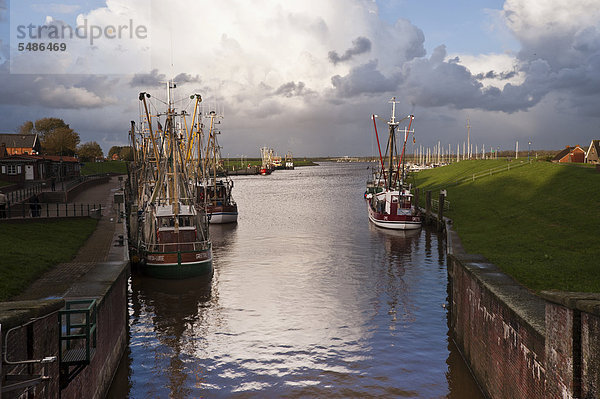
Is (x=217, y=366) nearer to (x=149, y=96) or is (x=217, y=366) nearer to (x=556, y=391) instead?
(x=556, y=391)

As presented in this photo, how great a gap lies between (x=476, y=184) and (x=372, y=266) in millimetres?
43775

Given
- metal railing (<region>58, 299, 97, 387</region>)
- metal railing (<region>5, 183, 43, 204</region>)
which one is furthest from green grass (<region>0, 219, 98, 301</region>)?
metal railing (<region>5, 183, 43, 204</region>)

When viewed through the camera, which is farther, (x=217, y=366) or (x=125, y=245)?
(x=125, y=245)

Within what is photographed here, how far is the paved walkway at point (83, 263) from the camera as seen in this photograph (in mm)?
19281

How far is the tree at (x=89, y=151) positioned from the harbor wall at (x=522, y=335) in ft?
499

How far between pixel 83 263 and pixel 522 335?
66.5ft

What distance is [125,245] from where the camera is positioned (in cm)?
2991

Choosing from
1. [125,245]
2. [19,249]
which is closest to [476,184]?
[125,245]

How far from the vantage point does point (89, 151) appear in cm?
16462

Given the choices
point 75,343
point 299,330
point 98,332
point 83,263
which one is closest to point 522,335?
point 75,343

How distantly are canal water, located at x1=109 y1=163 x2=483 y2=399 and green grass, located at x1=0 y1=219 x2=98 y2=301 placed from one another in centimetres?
487

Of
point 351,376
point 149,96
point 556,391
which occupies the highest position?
point 149,96

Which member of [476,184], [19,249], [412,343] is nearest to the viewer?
[412,343]

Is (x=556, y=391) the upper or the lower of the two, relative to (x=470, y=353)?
upper
